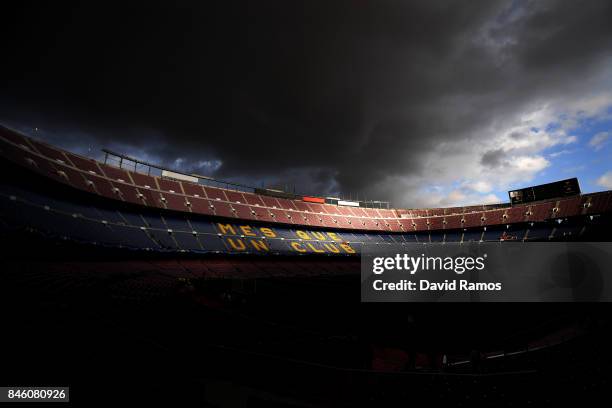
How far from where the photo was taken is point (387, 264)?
53.4 ft

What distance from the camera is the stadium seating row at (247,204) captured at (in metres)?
32.0

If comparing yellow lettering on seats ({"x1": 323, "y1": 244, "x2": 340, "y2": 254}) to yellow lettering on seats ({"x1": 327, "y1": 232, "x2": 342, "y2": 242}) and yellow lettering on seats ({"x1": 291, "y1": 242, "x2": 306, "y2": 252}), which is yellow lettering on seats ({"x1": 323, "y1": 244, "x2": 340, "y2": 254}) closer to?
yellow lettering on seats ({"x1": 327, "y1": 232, "x2": 342, "y2": 242})

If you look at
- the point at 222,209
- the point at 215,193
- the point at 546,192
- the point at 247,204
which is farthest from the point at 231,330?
the point at 546,192

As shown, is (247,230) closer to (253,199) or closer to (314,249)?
(253,199)

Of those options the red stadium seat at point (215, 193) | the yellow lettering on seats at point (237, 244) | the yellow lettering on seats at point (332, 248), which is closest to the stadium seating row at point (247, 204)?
the red stadium seat at point (215, 193)

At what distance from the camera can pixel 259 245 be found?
147ft

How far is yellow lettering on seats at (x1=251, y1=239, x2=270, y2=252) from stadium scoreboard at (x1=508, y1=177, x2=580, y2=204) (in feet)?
184

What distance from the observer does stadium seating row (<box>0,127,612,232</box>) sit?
3198 cm

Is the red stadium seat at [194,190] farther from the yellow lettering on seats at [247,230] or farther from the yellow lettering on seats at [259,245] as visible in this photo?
the yellow lettering on seats at [259,245]

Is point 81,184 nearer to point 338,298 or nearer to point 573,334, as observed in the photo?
point 338,298

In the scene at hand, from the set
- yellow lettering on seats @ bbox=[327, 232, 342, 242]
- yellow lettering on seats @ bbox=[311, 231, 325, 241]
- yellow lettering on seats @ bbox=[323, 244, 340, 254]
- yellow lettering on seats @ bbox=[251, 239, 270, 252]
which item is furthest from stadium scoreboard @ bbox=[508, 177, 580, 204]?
yellow lettering on seats @ bbox=[251, 239, 270, 252]

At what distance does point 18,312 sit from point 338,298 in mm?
12170

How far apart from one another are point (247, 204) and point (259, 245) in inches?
503

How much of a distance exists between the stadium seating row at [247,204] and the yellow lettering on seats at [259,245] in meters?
6.60
